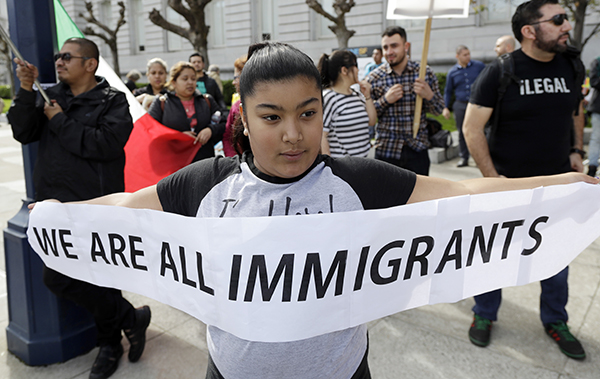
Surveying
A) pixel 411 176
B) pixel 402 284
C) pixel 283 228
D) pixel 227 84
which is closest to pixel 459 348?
pixel 402 284

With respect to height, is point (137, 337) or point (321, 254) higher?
point (321, 254)

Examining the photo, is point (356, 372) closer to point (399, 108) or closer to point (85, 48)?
point (85, 48)

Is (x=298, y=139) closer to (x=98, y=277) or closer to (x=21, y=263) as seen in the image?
(x=98, y=277)

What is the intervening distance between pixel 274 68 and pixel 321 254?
58cm

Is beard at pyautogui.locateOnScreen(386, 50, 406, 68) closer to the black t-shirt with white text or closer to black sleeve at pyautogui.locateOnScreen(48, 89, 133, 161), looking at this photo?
the black t-shirt with white text

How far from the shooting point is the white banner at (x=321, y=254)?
5.04ft

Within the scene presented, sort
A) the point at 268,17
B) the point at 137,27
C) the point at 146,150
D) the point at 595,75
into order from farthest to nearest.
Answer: the point at 137,27
the point at 268,17
the point at 595,75
the point at 146,150

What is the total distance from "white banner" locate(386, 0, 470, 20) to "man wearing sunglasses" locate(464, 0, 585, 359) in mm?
798

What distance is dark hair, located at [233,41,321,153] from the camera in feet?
4.52

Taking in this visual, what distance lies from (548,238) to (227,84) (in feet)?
71.2

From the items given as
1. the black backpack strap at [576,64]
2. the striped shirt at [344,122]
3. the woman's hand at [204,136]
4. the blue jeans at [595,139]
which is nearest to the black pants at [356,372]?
the striped shirt at [344,122]

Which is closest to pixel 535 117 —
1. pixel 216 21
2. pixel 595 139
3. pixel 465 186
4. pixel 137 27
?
pixel 465 186

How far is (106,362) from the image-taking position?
298cm

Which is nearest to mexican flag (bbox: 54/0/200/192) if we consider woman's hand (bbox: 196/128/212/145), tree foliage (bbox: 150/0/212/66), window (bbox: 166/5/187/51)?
woman's hand (bbox: 196/128/212/145)
